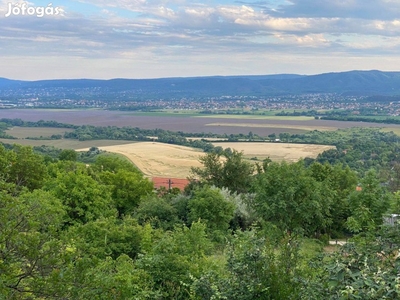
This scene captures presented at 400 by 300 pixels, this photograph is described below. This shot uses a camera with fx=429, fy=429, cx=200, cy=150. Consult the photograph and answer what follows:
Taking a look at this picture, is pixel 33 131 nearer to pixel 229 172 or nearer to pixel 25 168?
pixel 25 168

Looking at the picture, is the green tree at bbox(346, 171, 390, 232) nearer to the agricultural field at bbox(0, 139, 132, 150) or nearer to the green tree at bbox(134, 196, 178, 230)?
the green tree at bbox(134, 196, 178, 230)

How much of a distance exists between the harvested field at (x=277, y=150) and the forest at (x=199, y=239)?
20740 millimetres

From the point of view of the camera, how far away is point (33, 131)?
86.7m

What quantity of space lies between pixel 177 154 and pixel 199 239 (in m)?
42.6

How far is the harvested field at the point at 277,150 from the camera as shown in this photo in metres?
55.2

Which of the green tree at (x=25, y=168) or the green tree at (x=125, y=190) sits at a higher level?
the green tree at (x=25, y=168)

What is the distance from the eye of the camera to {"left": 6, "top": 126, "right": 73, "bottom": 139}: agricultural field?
79.8m

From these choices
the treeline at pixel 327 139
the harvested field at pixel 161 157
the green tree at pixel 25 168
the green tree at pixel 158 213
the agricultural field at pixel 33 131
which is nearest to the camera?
the green tree at pixel 158 213

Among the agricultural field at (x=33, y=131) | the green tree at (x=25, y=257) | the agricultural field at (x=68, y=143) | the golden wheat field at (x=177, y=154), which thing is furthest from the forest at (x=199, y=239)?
the agricultural field at (x=33, y=131)

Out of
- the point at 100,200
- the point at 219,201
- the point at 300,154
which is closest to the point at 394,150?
→ the point at 300,154

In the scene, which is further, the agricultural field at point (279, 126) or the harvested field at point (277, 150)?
the agricultural field at point (279, 126)

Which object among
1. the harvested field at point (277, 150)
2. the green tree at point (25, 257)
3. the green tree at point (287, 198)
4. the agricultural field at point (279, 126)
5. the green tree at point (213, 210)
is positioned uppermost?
the green tree at point (25, 257)

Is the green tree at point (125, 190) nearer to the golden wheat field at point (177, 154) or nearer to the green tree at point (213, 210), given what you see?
the green tree at point (213, 210)

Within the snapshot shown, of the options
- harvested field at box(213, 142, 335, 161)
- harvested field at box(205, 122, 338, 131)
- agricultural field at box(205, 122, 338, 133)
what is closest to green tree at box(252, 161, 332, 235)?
harvested field at box(213, 142, 335, 161)
